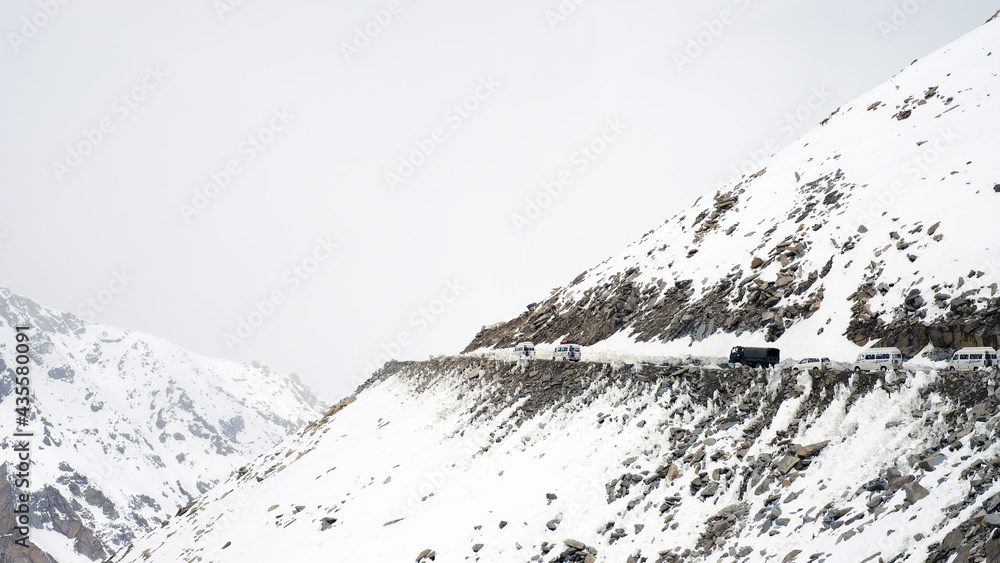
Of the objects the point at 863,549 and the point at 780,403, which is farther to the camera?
the point at 780,403

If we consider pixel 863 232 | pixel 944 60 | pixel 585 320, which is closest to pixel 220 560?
pixel 585 320

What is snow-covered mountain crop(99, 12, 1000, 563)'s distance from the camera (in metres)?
15.6

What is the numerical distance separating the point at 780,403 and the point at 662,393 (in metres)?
5.28

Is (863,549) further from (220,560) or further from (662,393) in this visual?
(220,560)

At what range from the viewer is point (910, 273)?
84.6 feet

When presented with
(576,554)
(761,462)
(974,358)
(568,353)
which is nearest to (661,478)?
(761,462)

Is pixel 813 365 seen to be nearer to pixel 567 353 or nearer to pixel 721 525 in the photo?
pixel 721 525

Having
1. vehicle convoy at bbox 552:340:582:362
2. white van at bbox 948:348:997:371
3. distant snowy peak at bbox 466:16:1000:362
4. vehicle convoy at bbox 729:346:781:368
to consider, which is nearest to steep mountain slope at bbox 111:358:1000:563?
vehicle convoy at bbox 552:340:582:362

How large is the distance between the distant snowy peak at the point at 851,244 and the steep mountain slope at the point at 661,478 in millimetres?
6176

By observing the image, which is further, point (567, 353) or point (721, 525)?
point (567, 353)

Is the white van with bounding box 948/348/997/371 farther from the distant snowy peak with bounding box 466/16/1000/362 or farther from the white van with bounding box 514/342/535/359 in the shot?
the white van with bounding box 514/342/535/359

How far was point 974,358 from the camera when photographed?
19781 millimetres

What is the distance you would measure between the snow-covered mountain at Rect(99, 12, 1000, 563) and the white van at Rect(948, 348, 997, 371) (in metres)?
1.35

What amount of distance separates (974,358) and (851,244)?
11.5 meters
